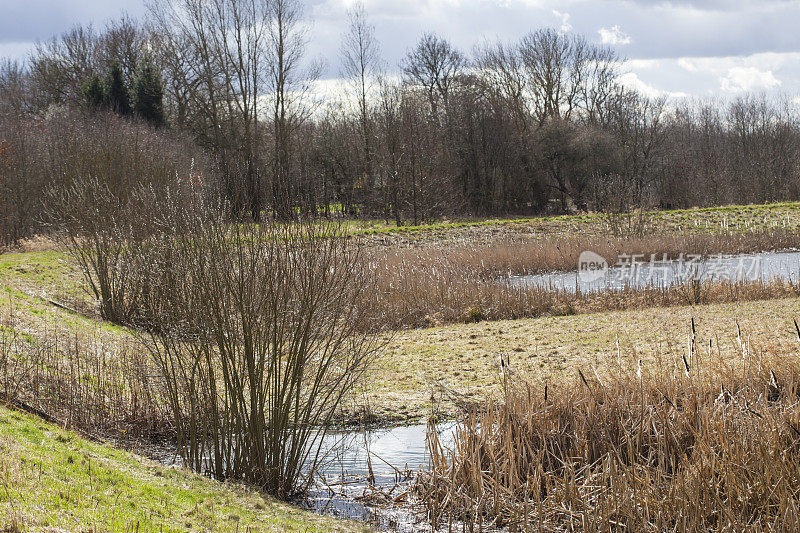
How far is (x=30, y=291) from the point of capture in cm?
1284

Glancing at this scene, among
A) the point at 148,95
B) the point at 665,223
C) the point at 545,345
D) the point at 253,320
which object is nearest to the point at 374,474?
the point at 253,320

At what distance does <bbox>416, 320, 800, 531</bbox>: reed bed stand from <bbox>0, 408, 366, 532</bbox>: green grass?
1.10 meters

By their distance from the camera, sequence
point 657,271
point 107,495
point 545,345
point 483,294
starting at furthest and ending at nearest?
1. point 657,271
2. point 483,294
3. point 545,345
4. point 107,495

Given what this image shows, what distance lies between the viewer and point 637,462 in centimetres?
512

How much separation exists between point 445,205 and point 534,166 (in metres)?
7.34

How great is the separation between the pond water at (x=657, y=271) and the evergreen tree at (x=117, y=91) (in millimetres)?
23118

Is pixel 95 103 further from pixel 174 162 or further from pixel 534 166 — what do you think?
pixel 534 166

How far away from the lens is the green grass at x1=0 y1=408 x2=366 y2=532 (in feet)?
12.3

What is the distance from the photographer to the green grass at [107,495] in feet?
12.3

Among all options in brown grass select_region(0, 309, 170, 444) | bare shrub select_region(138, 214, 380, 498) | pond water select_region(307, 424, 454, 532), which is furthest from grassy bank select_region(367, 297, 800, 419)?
brown grass select_region(0, 309, 170, 444)

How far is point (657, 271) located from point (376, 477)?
1290 centimetres

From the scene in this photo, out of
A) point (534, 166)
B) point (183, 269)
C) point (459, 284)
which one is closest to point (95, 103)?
point (534, 166)

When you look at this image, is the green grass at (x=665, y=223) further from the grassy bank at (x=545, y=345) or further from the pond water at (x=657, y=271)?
the grassy bank at (x=545, y=345)

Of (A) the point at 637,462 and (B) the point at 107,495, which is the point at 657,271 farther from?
(B) the point at 107,495
